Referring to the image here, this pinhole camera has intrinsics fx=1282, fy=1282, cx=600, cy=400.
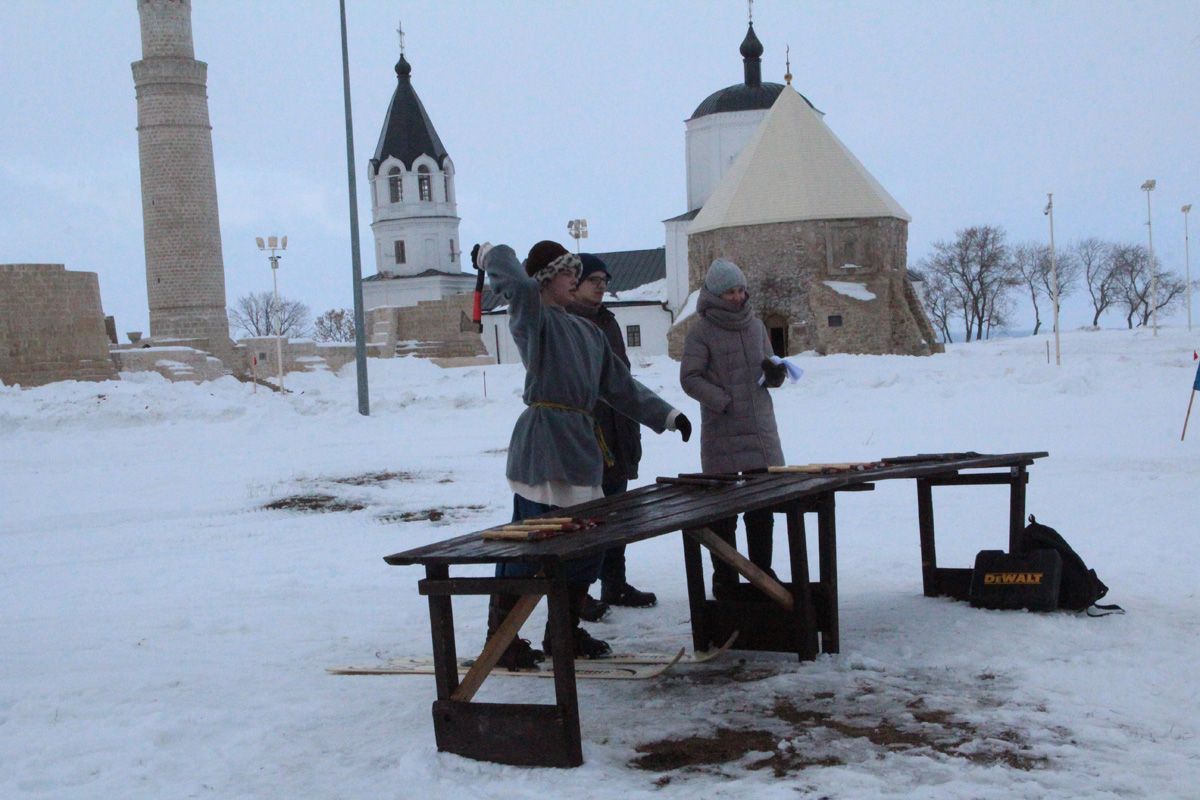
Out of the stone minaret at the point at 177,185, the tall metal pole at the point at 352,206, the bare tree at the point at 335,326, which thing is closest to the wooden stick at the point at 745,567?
the tall metal pole at the point at 352,206

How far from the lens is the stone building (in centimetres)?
3694

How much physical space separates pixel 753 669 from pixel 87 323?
27.0 m

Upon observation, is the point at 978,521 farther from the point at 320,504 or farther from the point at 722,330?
the point at 320,504

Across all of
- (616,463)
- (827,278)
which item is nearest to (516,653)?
(616,463)

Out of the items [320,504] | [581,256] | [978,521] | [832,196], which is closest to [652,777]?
[581,256]

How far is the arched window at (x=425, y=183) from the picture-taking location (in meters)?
64.5

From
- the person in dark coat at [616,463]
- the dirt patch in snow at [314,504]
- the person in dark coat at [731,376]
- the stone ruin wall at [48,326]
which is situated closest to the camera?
the person in dark coat at [731,376]

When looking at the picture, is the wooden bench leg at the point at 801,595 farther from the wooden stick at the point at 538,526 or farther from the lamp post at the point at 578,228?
the lamp post at the point at 578,228

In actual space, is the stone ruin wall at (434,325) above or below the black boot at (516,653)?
above

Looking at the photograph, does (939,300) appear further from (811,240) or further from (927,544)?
(927,544)

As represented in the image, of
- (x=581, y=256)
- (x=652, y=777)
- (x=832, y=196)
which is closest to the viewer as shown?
(x=652, y=777)

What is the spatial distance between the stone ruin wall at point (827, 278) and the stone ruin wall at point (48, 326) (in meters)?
17.0

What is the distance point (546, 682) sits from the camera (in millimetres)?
5414

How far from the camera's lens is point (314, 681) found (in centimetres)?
548
